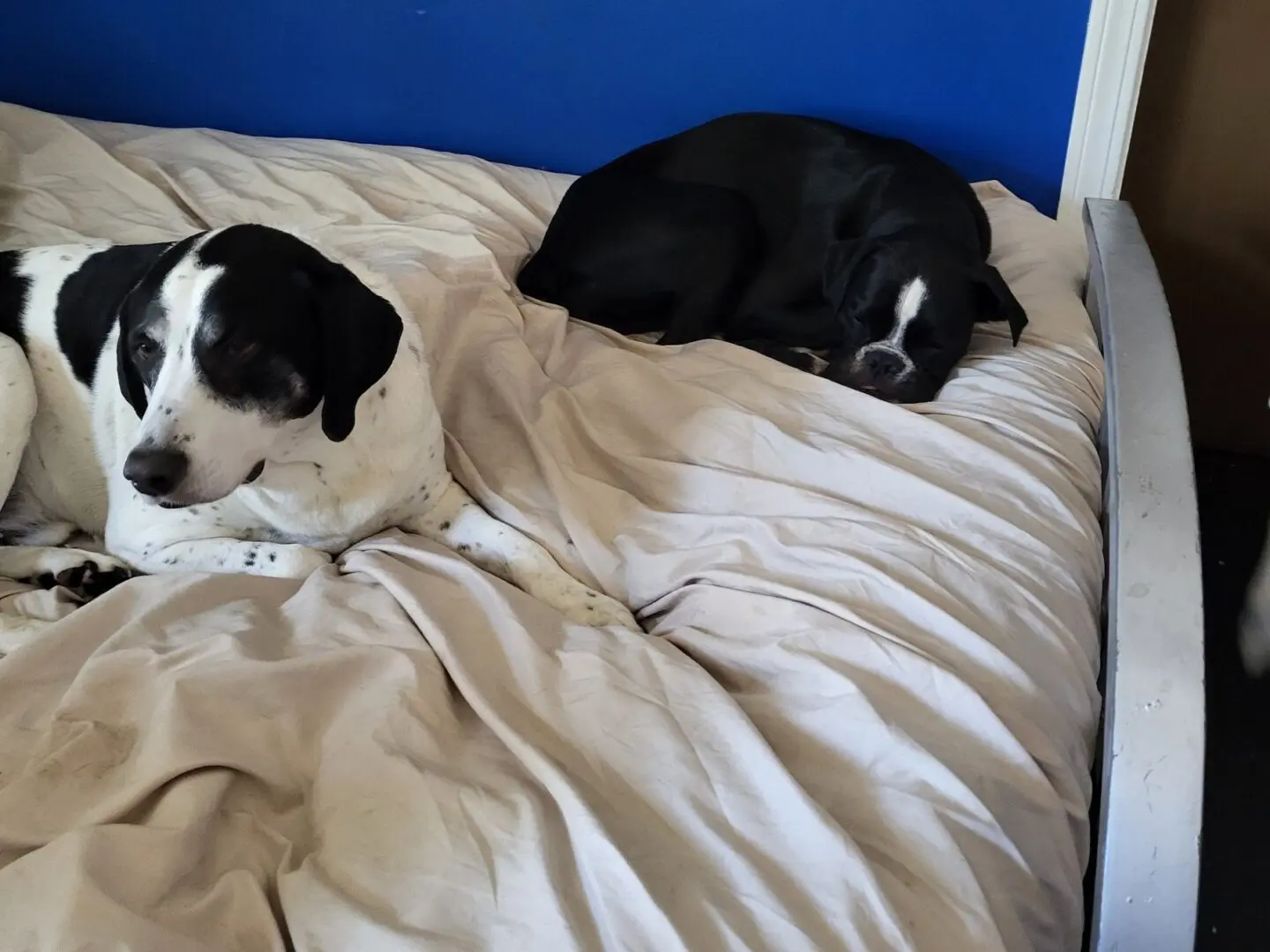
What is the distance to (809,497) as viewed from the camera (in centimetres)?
154

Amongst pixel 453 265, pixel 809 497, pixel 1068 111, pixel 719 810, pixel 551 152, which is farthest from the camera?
pixel 551 152

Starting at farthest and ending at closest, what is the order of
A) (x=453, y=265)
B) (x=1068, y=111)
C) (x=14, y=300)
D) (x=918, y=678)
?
(x=1068, y=111) → (x=453, y=265) → (x=14, y=300) → (x=918, y=678)

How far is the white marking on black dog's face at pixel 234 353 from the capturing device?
130 centimetres

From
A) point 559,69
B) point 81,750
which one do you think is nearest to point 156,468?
point 81,750

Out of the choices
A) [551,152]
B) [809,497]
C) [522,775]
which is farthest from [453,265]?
[522,775]

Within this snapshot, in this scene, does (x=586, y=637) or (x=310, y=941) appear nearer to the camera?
(x=310, y=941)

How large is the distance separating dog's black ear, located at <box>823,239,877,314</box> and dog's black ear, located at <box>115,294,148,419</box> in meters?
1.16

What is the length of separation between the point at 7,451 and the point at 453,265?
0.82 meters

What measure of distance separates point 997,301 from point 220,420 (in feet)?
4.12

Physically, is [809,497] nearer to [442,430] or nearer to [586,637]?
[586,637]

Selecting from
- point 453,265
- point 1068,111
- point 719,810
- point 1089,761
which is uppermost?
point 1068,111

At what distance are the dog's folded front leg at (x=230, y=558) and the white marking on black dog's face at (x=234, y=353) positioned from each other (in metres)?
0.15

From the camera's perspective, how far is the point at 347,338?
1.38m

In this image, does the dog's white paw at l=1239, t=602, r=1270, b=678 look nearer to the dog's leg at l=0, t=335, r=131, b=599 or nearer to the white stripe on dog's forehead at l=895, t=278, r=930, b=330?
the white stripe on dog's forehead at l=895, t=278, r=930, b=330
